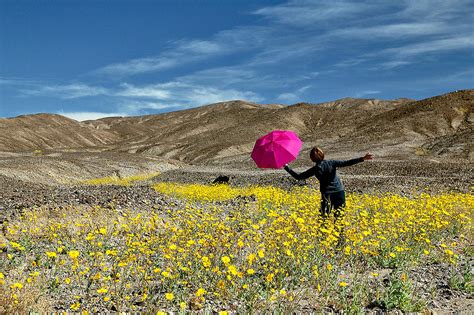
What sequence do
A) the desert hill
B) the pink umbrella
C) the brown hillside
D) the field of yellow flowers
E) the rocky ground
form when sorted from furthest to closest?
the brown hillside → the desert hill → the pink umbrella → the rocky ground → the field of yellow flowers

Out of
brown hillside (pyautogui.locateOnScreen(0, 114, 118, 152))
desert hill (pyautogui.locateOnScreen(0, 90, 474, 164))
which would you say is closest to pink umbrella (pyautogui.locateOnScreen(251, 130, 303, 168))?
desert hill (pyautogui.locateOnScreen(0, 90, 474, 164))

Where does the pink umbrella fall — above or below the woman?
above

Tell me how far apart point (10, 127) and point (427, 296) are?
162m

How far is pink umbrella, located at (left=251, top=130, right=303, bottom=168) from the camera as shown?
7071 millimetres

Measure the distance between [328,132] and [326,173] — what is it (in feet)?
250

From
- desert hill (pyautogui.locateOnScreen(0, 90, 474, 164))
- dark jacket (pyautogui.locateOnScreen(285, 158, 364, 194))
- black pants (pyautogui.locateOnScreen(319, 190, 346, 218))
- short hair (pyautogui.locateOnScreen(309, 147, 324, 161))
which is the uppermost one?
desert hill (pyautogui.locateOnScreen(0, 90, 474, 164))

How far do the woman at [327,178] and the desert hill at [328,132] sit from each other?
34.6 metres

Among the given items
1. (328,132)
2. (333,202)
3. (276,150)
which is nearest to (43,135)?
(328,132)

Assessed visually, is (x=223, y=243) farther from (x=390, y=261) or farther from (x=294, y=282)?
(x=390, y=261)

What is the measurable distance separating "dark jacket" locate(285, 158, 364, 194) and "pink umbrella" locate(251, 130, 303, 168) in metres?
0.78

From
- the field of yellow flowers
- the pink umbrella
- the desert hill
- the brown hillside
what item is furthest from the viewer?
the brown hillside

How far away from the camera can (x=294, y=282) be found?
6.25 metres

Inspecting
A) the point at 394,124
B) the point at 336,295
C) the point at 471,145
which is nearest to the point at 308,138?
the point at 394,124

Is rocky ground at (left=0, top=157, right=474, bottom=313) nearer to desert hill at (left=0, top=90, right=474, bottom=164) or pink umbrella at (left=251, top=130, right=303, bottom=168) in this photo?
pink umbrella at (left=251, top=130, right=303, bottom=168)
